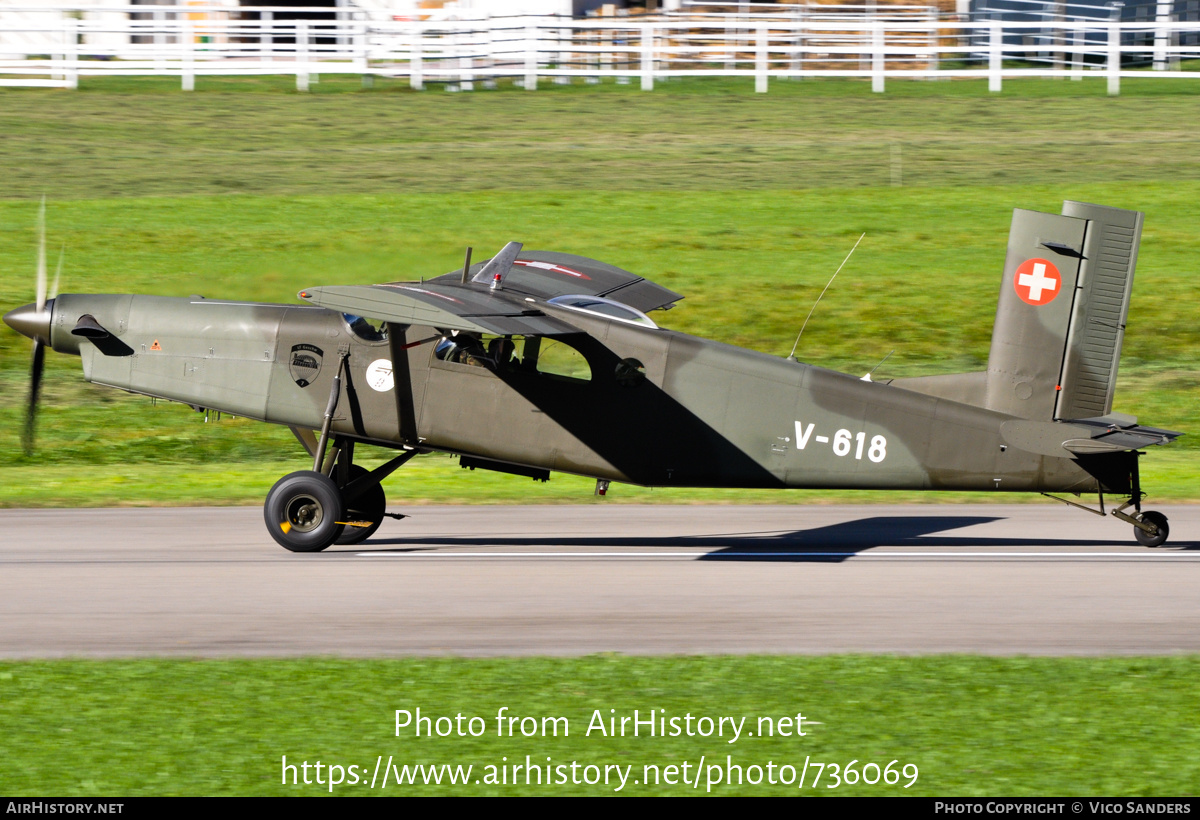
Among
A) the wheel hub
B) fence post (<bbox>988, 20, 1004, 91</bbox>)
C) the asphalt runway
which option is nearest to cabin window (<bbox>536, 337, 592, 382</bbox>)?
the asphalt runway

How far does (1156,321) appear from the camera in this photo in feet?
79.3

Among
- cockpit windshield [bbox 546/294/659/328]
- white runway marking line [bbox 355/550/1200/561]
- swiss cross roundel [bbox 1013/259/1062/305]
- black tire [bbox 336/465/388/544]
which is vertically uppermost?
swiss cross roundel [bbox 1013/259/1062/305]

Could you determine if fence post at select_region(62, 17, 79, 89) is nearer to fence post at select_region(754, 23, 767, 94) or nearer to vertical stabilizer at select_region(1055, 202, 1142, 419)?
fence post at select_region(754, 23, 767, 94)

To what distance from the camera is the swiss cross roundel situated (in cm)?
1259

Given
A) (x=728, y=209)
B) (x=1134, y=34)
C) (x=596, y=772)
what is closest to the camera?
(x=596, y=772)

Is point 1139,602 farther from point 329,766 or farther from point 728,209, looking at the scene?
point 728,209

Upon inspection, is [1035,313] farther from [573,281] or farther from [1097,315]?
[573,281]

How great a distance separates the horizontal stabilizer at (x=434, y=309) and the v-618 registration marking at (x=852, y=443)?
2.23 m

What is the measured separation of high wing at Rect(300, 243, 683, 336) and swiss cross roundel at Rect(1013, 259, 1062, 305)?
142 inches

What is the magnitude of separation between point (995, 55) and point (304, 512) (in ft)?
102

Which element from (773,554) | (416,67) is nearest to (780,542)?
(773,554)

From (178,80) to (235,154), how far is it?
10461 mm

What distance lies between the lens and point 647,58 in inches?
1551

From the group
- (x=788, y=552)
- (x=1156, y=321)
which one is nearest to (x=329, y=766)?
(x=788, y=552)
